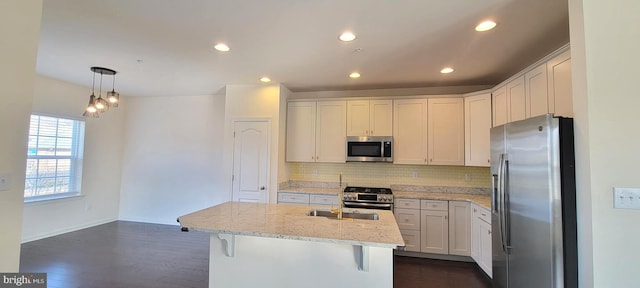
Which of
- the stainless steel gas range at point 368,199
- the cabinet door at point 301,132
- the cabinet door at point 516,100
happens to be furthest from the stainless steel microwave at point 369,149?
the cabinet door at point 516,100

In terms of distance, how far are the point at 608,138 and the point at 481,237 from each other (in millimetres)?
2014

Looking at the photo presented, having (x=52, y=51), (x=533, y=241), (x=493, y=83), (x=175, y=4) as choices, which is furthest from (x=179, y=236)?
(x=493, y=83)

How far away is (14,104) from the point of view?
164cm

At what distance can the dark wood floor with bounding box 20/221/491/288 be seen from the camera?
2.91 meters

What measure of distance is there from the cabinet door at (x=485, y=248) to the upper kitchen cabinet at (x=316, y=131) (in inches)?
80.2

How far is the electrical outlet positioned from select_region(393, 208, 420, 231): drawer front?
89.5 inches

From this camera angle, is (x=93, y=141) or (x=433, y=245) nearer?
(x=433, y=245)

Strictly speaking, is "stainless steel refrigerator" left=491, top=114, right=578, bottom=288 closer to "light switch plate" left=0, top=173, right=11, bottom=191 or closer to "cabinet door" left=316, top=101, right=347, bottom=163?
"cabinet door" left=316, top=101, right=347, bottom=163

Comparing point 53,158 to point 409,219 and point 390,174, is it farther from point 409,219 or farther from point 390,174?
point 409,219

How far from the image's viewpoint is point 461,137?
3.81m

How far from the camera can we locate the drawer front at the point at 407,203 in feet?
12.1

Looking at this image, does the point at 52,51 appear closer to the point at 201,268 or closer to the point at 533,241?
the point at 201,268

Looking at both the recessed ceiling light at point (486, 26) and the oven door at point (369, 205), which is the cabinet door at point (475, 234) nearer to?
the oven door at point (369, 205)

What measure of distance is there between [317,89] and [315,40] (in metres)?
1.95
